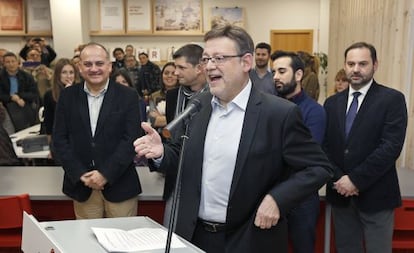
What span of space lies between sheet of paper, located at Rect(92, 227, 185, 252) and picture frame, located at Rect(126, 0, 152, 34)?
8.71 m

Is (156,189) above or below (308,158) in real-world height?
below

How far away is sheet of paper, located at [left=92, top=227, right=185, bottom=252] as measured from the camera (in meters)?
1.43

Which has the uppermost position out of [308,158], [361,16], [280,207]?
[361,16]

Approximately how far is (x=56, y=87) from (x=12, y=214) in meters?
1.63

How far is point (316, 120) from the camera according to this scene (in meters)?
2.67

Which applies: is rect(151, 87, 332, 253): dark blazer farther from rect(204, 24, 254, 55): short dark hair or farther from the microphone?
the microphone

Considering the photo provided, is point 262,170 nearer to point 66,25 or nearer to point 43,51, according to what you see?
point 43,51

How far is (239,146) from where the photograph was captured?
1812mm

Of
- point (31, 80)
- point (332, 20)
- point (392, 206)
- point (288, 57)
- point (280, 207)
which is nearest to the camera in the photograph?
point (280, 207)

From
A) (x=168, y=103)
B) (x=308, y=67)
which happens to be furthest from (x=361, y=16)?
(x=168, y=103)

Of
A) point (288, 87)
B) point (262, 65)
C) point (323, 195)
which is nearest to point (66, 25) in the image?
point (262, 65)

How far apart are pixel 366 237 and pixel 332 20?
20.9 feet

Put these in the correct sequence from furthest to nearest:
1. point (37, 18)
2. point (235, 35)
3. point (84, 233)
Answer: point (37, 18) < point (235, 35) < point (84, 233)

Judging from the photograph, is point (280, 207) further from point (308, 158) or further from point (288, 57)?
point (288, 57)
